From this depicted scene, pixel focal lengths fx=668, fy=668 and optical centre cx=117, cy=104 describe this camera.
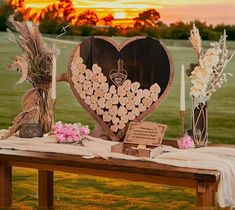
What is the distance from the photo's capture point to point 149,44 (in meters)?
3.54

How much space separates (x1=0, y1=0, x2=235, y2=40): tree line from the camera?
5246mm

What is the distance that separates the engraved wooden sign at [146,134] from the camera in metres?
3.27

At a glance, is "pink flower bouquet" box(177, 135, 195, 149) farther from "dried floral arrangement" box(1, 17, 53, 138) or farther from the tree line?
the tree line

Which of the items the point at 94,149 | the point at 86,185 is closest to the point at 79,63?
the point at 94,149

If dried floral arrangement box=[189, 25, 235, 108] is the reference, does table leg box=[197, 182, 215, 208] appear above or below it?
below

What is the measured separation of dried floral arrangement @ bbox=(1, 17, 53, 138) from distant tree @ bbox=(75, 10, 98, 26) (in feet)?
6.66

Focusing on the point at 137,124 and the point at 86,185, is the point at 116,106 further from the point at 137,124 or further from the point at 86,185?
the point at 86,185

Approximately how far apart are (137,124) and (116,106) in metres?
0.25

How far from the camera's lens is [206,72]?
10.8 feet

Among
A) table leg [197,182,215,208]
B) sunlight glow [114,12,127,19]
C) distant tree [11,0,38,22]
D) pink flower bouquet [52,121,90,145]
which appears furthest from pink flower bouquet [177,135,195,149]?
distant tree [11,0,38,22]

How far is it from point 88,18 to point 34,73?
6.97 ft

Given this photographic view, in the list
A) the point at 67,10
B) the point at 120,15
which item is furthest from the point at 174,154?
the point at 67,10

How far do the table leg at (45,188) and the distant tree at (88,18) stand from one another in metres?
2.02

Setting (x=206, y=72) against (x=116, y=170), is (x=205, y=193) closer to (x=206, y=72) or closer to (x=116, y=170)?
(x=116, y=170)
